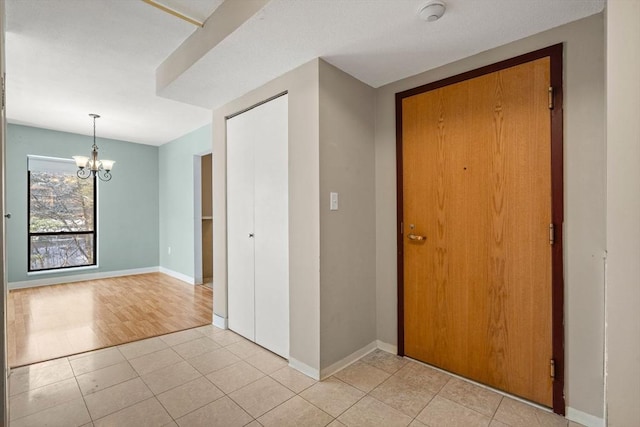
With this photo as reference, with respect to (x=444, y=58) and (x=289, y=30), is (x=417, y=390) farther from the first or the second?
(x=289, y=30)

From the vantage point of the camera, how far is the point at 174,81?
253 cm

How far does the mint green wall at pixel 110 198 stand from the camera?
14.9 ft

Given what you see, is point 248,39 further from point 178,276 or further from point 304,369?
point 178,276

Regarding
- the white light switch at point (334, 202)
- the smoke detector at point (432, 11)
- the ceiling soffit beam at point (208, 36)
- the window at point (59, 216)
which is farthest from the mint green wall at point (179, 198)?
the smoke detector at point (432, 11)

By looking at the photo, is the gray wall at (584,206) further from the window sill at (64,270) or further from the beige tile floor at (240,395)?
the window sill at (64,270)

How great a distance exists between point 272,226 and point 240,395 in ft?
4.02

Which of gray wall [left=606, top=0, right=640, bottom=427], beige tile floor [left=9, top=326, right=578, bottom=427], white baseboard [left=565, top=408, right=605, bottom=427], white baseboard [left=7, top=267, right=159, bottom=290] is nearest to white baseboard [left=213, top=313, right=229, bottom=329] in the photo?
beige tile floor [left=9, top=326, right=578, bottom=427]

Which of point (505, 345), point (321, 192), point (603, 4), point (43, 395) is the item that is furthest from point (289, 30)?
point (43, 395)

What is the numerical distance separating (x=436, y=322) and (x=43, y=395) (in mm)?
2714

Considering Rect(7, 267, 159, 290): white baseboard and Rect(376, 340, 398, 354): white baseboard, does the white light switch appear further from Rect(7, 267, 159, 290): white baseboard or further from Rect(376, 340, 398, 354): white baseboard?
Rect(7, 267, 159, 290): white baseboard

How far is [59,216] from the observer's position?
4996 mm

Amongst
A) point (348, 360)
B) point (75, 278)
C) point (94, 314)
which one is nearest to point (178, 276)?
point (75, 278)

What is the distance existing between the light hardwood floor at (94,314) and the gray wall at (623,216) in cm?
324

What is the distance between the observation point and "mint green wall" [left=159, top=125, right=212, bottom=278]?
4.95 metres
